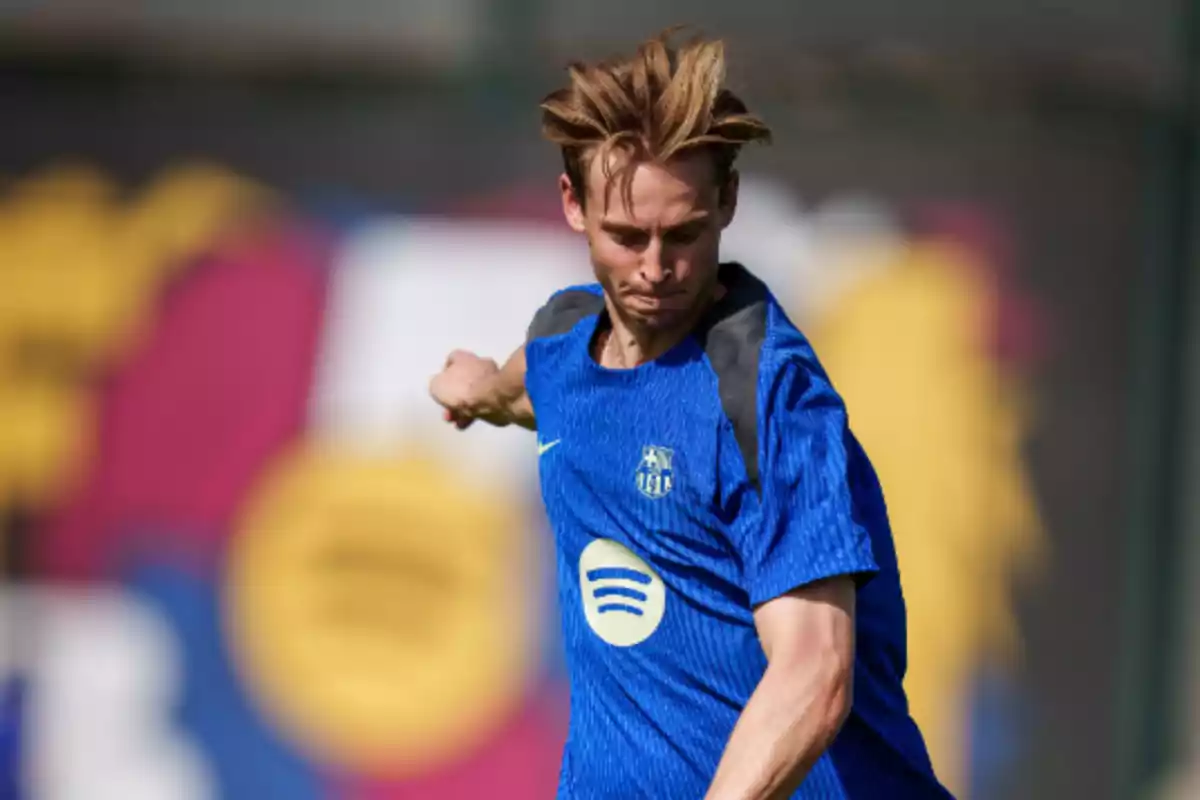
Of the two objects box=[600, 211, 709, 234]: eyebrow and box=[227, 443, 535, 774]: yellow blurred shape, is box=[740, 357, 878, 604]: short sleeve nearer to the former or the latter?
box=[600, 211, 709, 234]: eyebrow

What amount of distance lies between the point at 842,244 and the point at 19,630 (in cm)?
329

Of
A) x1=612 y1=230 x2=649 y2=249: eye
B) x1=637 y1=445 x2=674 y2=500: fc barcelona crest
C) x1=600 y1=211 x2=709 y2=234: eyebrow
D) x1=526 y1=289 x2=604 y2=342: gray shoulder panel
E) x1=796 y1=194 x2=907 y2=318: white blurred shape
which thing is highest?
x1=600 y1=211 x2=709 y2=234: eyebrow

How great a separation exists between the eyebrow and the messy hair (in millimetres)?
44

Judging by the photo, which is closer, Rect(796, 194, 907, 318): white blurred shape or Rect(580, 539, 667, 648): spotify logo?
Rect(580, 539, 667, 648): spotify logo

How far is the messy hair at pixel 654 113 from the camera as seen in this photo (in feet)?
8.92

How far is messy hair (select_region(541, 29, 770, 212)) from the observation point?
2719 mm

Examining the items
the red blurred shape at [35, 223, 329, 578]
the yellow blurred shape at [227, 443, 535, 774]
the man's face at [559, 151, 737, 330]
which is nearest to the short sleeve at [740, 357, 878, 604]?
the man's face at [559, 151, 737, 330]

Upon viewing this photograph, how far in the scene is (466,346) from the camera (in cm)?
684

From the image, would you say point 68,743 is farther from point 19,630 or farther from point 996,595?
point 996,595

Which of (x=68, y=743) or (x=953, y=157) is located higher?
(x=953, y=157)

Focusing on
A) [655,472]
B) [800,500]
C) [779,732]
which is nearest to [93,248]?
[655,472]

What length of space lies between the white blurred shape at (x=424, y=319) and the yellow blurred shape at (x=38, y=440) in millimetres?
886

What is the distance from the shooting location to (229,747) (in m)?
6.80

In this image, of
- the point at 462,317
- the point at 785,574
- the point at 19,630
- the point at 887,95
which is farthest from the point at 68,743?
the point at 785,574
